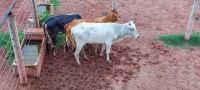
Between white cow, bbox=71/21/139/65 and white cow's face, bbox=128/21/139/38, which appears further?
white cow's face, bbox=128/21/139/38

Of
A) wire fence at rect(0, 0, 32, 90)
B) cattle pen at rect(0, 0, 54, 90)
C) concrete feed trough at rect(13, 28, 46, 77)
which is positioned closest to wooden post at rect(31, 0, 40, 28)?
cattle pen at rect(0, 0, 54, 90)

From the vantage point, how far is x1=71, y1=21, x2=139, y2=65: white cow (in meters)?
6.41

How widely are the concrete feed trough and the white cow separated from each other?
2.80 ft

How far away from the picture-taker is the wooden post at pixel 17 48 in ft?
16.9

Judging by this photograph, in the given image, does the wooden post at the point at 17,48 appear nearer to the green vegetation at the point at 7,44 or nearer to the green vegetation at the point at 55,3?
the green vegetation at the point at 7,44

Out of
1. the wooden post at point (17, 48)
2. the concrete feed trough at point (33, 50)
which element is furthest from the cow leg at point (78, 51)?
the wooden post at point (17, 48)

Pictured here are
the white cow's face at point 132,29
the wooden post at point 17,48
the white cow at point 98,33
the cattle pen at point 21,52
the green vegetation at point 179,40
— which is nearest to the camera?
the wooden post at point 17,48

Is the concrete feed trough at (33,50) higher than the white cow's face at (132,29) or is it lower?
lower

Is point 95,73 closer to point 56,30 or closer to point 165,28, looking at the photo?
point 56,30

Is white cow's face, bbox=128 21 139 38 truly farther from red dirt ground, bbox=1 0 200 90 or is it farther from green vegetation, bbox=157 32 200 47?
green vegetation, bbox=157 32 200 47

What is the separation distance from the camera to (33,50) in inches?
279

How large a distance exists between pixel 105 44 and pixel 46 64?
144 centimetres

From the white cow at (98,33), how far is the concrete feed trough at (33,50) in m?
0.85

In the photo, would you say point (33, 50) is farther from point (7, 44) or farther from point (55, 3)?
point (55, 3)
